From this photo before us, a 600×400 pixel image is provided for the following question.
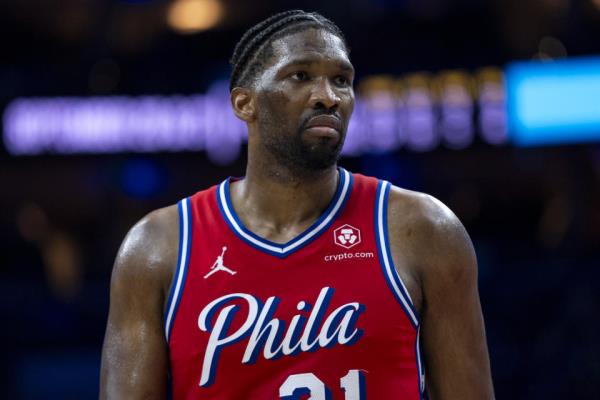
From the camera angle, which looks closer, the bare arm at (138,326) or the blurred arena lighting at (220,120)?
the bare arm at (138,326)

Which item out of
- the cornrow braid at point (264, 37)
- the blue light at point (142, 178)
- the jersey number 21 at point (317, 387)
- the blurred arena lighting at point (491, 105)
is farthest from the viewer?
the blue light at point (142, 178)

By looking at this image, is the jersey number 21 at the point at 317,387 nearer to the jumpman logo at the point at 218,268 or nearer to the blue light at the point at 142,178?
the jumpman logo at the point at 218,268

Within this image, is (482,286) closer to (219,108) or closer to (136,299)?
(219,108)

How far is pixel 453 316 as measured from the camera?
10.8 feet

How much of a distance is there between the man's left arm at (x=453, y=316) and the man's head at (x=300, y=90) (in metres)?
0.46

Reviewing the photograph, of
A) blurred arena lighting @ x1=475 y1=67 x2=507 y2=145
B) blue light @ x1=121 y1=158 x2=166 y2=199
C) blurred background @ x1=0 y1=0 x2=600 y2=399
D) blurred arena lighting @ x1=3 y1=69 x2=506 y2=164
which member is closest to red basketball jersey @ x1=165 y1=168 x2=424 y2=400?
blurred background @ x1=0 y1=0 x2=600 y2=399

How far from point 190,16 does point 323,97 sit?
12190 millimetres

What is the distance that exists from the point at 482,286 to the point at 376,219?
8567 millimetres

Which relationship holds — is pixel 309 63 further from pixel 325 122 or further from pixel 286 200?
pixel 286 200

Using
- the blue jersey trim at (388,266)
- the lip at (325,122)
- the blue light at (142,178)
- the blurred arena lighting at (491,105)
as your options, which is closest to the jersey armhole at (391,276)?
the blue jersey trim at (388,266)

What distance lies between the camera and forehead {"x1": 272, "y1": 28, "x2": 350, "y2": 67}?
3346 mm

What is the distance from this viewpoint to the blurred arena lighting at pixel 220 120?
1273 cm

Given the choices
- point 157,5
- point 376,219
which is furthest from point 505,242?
point 376,219

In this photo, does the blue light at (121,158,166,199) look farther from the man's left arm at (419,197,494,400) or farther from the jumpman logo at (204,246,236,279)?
the man's left arm at (419,197,494,400)
